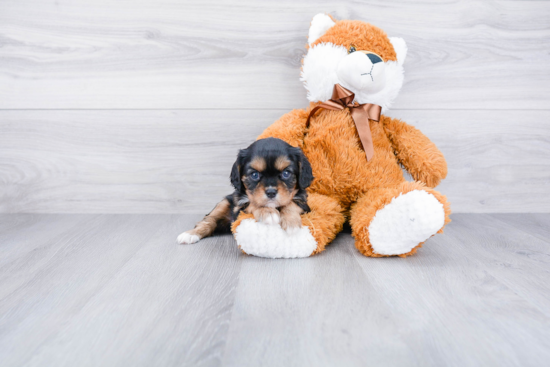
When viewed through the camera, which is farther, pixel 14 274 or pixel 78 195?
pixel 78 195

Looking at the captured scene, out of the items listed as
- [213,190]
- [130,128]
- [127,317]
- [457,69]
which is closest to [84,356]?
[127,317]

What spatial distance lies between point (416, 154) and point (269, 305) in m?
0.97

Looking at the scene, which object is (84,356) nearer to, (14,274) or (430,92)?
(14,274)

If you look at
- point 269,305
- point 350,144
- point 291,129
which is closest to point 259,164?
point 291,129

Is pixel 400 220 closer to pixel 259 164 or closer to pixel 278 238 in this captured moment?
pixel 278 238

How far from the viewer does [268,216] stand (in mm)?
1324

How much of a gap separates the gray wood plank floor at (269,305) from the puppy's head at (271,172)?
24 centimetres

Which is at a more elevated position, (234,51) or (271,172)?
(234,51)

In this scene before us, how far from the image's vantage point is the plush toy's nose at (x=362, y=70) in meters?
1.46

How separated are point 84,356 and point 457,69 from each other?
2.04 metres

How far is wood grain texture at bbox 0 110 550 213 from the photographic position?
6.48ft

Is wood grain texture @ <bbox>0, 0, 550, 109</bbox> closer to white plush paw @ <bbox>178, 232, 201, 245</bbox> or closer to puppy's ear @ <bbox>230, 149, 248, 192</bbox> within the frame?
puppy's ear @ <bbox>230, 149, 248, 192</bbox>

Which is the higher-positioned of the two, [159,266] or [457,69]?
[457,69]

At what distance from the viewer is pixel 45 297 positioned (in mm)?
1077
